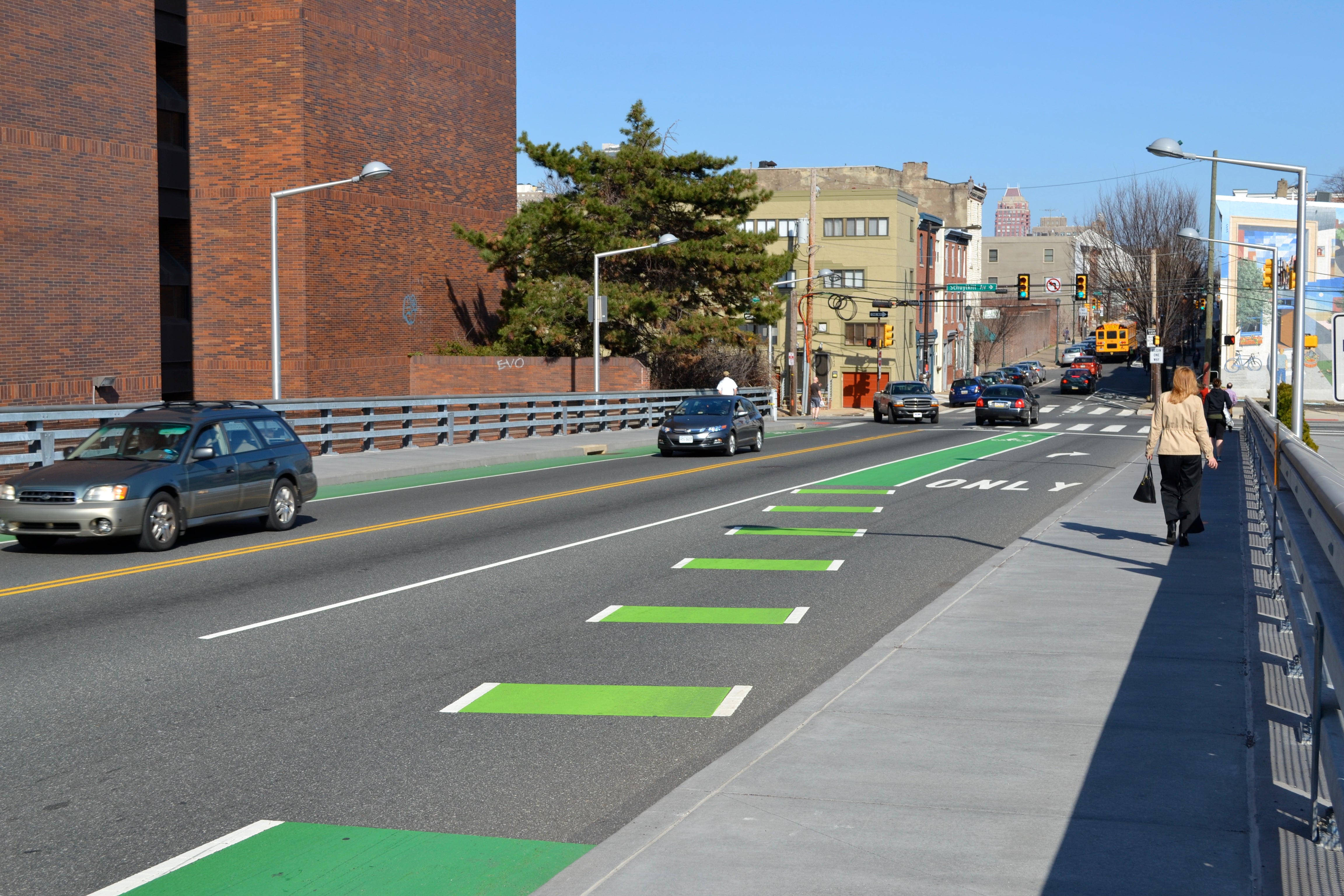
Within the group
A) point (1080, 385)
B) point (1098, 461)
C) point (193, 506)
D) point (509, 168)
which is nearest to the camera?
point (193, 506)

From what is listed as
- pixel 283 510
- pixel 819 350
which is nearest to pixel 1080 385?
pixel 819 350

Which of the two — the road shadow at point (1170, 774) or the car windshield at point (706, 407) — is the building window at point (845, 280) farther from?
the road shadow at point (1170, 774)

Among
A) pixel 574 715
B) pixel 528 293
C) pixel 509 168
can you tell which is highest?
pixel 509 168

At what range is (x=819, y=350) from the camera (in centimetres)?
8056

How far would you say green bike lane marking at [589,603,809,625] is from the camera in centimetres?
1062

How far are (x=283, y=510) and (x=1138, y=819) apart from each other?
521 inches

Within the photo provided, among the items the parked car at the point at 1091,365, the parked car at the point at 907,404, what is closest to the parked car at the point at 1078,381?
the parked car at the point at 1091,365

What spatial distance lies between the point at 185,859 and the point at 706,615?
236 inches

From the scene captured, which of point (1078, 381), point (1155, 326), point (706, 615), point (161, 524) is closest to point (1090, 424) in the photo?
point (1155, 326)

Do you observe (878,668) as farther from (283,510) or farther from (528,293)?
(528,293)

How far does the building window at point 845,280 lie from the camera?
79.2 metres

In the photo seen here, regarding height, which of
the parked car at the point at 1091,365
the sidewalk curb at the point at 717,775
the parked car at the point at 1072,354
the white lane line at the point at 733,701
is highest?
the parked car at the point at 1072,354

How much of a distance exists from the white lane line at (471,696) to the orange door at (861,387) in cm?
7341

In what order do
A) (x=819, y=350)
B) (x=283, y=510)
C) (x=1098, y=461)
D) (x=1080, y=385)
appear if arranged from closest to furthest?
(x=283, y=510) < (x=1098, y=461) < (x=819, y=350) < (x=1080, y=385)
